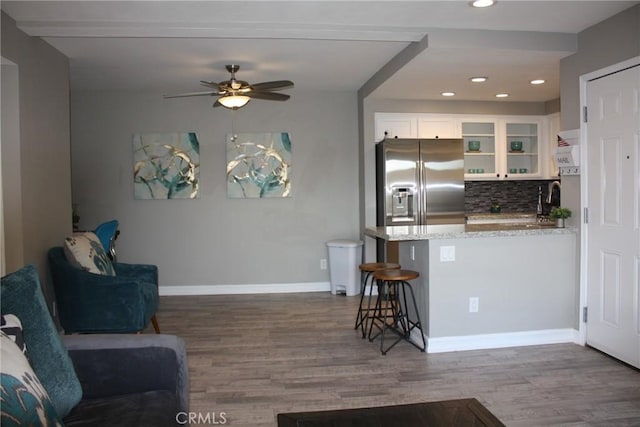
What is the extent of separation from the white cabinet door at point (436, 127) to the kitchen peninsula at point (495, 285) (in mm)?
2378

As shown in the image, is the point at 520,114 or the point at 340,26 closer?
the point at 340,26

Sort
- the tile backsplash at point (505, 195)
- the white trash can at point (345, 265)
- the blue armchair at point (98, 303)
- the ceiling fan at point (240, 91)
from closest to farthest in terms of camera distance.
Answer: the blue armchair at point (98, 303)
the ceiling fan at point (240, 91)
the white trash can at point (345, 265)
the tile backsplash at point (505, 195)

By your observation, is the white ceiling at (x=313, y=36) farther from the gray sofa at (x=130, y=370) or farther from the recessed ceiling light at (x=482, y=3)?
the gray sofa at (x=130, y=370)

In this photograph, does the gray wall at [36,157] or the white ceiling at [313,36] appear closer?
the white ceiling at [313,36]

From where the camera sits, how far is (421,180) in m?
6.04

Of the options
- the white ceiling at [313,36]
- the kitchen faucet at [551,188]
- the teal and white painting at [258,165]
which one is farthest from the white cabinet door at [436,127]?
the teal and white painting at [258,165]

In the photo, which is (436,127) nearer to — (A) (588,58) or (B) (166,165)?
(A) (588,58)

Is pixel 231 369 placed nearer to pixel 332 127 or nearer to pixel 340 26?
pixel 340 26

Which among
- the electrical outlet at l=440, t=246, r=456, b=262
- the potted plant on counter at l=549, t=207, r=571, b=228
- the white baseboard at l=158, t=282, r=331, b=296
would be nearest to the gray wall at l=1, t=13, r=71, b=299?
the white baseboard at l=158, t=282, r=331, b=296

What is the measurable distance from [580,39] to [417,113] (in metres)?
2.45

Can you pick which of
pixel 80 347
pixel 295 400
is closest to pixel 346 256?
pixel 295 400

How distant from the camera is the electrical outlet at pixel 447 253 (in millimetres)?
4055

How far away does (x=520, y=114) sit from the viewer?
22.2 ft

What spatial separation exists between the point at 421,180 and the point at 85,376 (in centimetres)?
453
